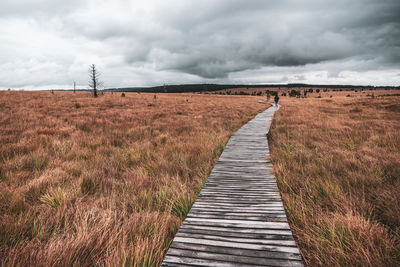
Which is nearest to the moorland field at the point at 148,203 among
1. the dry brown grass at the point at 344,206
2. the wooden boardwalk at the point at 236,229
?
the dry brown grass at the point at 344,206

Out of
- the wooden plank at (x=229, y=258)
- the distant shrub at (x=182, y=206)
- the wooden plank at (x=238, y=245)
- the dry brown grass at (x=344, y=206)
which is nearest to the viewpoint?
the wooden plank at (x=229, y=258)

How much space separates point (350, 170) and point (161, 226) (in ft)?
13.0

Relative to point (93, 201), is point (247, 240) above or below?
above

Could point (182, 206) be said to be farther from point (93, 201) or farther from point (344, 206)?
point (344, 206)

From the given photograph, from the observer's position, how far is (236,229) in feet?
Result: 6.32

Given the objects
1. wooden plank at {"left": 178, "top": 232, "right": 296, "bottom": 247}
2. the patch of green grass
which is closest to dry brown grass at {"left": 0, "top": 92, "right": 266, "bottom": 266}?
the patch of green grass

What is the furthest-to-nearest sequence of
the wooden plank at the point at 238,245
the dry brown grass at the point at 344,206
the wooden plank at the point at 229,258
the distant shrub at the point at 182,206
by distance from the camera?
the distant shrub at the point at 182,206
the dry brown grass at the point at 344,206
the wooden plank at the point at 238,245
the wooden plank at the point at 229,258

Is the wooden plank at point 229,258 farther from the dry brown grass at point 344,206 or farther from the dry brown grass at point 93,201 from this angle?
the dry brown grass at point 344,206

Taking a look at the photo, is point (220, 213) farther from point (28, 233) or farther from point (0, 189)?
point (0, 189)

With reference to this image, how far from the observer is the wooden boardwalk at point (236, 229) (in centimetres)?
155

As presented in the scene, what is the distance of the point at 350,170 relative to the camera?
373 centimetres

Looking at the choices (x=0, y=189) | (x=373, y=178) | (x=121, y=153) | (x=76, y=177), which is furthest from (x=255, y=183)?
(x=0, y=189)

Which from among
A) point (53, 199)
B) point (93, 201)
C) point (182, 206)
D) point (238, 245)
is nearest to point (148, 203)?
point (182, 206)

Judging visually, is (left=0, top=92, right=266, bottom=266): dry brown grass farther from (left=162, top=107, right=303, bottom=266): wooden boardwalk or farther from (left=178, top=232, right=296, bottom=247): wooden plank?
(left=178, top=232, right=296, bottom=247): wooden plank
